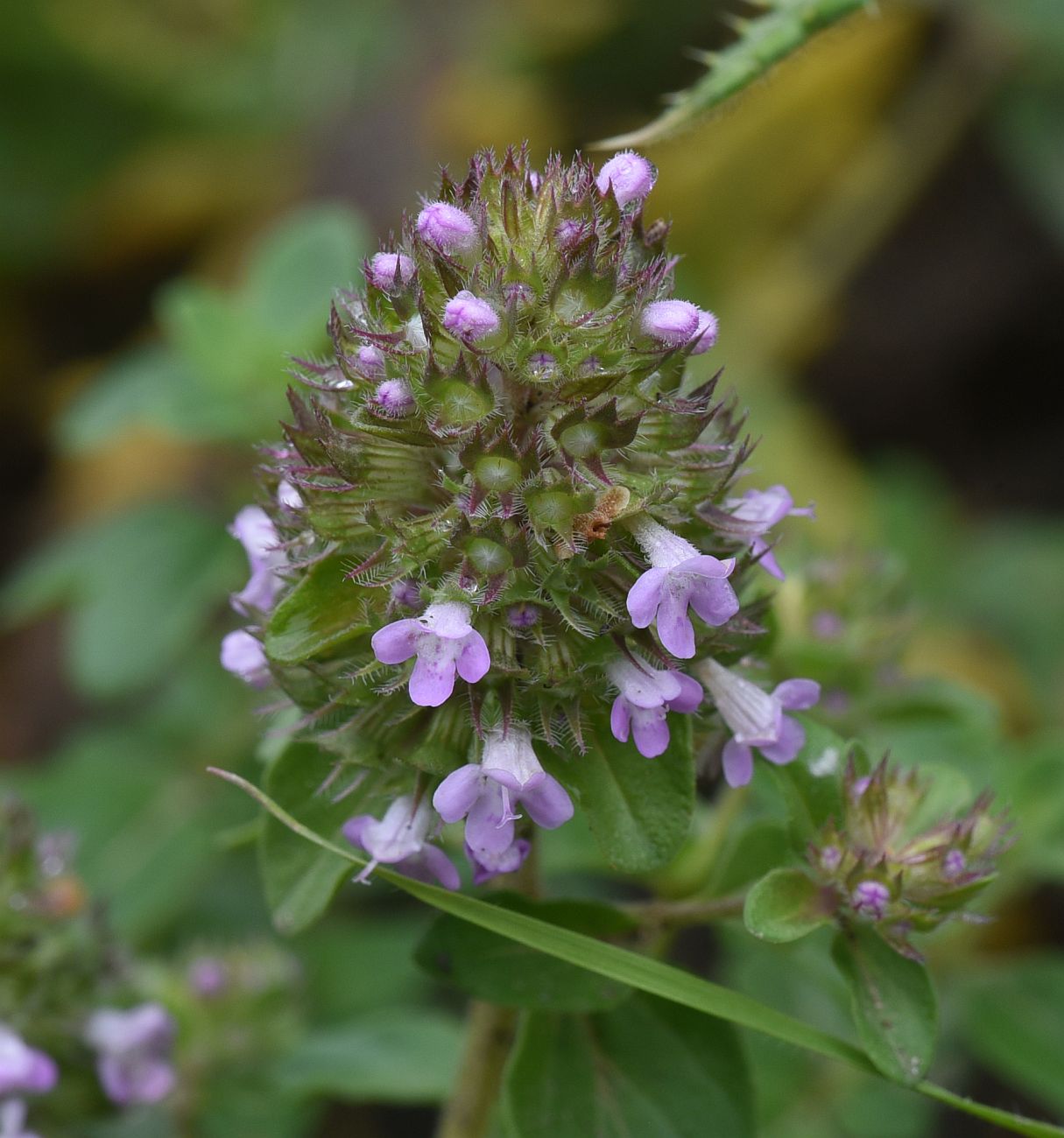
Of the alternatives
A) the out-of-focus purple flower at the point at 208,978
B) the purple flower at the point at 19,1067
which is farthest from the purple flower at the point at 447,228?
the out-of-focus purple flower at the point at 208,978

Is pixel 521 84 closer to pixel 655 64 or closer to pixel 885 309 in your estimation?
pixel 655 64

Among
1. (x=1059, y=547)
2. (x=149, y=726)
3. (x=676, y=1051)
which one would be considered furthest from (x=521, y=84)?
(x=676, y=1051)

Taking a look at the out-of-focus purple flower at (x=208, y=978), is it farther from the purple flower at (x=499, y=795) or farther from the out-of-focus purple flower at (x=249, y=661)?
the purple flower at (x=499, y=795)

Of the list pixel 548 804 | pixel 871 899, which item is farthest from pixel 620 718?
pixel 871 899

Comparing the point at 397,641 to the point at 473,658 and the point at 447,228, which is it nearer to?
the point at 473,658

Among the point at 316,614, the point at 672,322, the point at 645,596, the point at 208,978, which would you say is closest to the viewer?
the point at 645,596

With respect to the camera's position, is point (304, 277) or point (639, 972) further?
point (304, 277)
